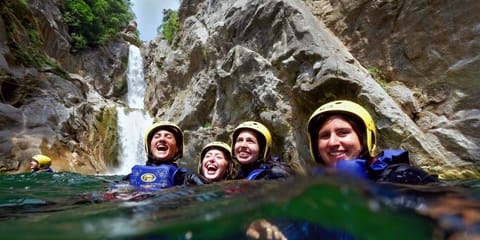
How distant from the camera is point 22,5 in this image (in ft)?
44.3

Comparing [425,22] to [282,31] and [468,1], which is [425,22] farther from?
[282,31]

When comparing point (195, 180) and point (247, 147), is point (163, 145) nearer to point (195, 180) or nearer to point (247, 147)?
point (195, 180)

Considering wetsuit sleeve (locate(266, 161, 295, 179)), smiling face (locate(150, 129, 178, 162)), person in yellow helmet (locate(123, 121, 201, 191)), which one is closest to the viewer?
wetsuit sleeve (locate(266, 161, 295, 179))

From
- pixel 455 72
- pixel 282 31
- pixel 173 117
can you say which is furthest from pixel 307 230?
pixel 173 117

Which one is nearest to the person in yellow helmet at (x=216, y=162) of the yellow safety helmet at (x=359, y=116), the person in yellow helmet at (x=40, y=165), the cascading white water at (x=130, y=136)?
the yellow safety helmet at (x=359, y=116)

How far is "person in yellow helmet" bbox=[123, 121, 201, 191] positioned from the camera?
4.43m

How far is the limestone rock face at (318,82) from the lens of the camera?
763cm

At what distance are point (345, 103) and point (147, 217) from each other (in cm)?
208

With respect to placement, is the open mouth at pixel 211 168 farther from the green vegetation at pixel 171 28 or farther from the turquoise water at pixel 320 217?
the green vegetation at pixel 171 28

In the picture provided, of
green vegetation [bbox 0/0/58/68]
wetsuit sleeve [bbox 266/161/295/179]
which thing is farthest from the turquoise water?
green vegetation [bbox 0/0/58/68]

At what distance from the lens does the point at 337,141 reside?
267 centimetres

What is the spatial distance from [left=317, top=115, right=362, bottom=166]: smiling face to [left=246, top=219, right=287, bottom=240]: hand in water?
0.99m

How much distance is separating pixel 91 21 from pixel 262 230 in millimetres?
27562

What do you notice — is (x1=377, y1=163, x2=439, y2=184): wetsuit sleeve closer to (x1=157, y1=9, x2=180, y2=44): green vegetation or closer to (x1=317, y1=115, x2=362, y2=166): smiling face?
(x1=317, y1=115, x2=362, y2=166): smiling face
